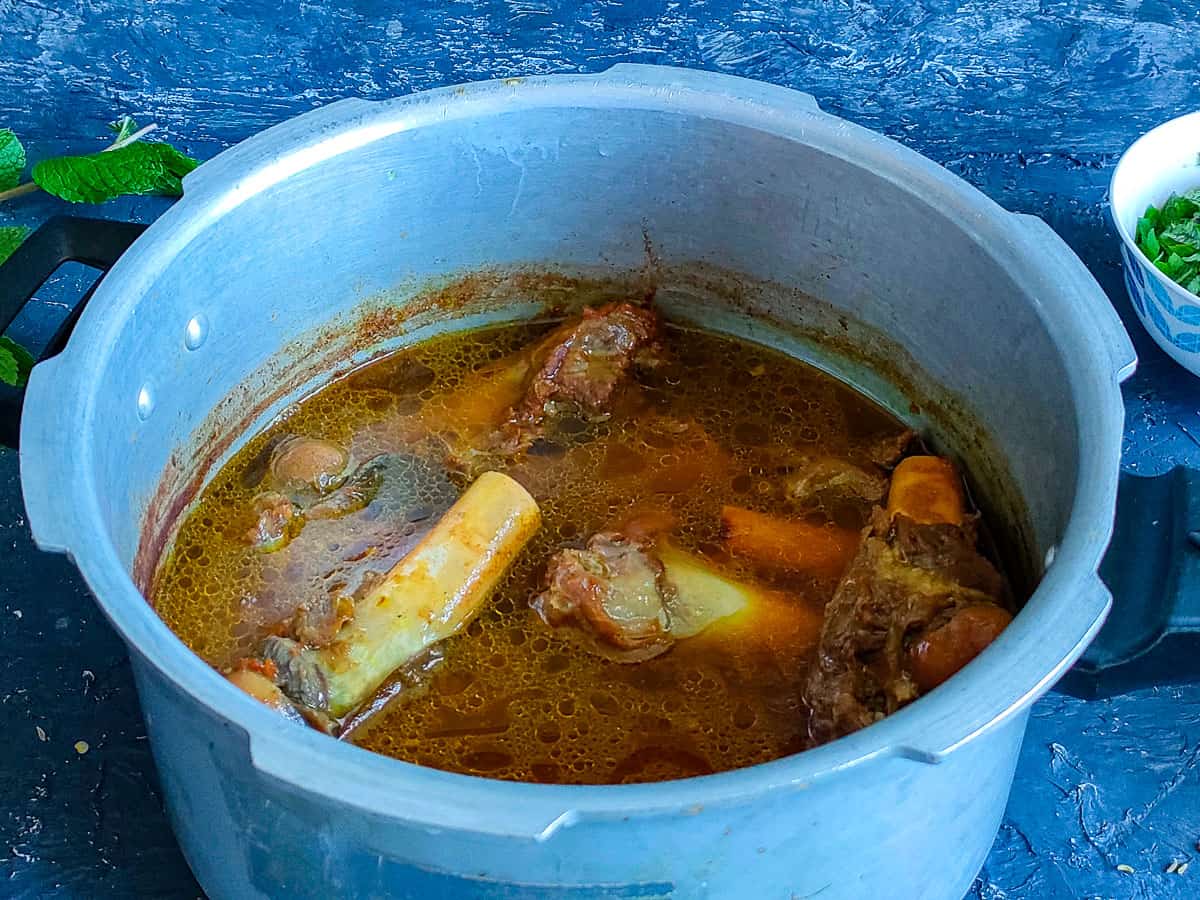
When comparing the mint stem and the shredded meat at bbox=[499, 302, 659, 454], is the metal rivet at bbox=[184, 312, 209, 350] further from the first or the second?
the mint stem

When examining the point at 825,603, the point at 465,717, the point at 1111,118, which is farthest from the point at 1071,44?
the point at 465,717

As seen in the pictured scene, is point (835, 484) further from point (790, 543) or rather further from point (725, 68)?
point (725, 68)

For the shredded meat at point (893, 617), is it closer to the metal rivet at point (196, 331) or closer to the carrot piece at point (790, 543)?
the carrot piece at point (790, 543)

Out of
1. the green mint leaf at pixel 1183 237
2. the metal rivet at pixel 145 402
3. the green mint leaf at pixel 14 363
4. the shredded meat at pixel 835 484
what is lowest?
the shredded meat at pixel 835 484

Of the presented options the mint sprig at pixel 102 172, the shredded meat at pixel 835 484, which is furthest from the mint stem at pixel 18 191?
the shredded meat at pixel 835 484

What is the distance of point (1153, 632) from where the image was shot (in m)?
0.91

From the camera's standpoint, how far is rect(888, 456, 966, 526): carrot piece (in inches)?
46.5

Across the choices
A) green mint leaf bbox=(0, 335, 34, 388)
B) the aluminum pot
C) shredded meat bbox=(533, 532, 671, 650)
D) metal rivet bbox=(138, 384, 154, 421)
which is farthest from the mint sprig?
shredded meat bbox=(533, 532, 671, 650)

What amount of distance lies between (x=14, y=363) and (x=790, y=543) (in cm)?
80

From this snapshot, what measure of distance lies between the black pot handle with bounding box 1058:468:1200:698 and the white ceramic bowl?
45cm

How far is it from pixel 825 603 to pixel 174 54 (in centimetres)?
117

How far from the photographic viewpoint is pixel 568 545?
1.20 metres

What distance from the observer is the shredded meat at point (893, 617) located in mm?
991

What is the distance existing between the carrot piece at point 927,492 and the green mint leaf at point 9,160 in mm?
1087
